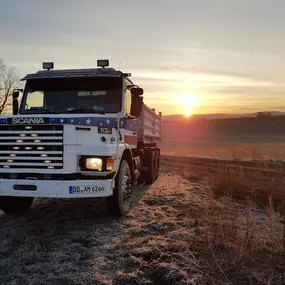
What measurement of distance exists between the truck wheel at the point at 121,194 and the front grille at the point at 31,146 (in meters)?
1.26

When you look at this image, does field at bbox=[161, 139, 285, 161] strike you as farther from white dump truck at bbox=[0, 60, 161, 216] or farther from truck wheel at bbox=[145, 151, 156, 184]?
white dump truck at bbox=[0, 60, 161, 216]

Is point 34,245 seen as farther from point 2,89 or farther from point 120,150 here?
point 2,89

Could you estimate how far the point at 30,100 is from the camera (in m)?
8.23

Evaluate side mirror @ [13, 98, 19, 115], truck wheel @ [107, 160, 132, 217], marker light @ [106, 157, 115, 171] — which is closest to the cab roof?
side mirror @ [13, 98, 19, 115]

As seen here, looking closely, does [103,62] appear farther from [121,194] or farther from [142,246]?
[142,246]

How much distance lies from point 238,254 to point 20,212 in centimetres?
484

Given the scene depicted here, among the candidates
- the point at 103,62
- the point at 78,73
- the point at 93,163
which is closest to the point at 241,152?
the point at 103,62

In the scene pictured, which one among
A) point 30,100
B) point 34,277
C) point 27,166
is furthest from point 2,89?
point 34,277

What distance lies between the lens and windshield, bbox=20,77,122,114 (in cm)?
781

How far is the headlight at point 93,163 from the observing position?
249 inches

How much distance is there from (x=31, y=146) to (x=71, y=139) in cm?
69

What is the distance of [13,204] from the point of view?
25.6ft

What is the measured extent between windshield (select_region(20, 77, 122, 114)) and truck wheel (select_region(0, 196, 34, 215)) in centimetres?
182

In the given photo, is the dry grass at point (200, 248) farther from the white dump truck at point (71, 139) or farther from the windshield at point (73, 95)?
the windshield at point (73, 95)
